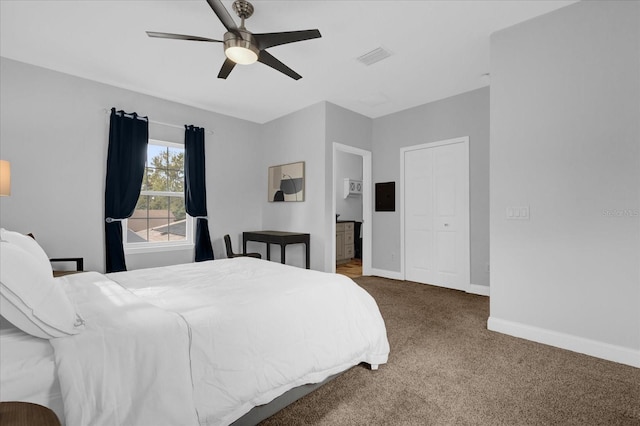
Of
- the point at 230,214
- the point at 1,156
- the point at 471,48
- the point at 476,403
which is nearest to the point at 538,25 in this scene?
the point at 471,48

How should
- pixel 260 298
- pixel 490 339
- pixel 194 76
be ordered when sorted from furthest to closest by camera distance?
pixel 194 76, pixel 490 339, pixel 260 298

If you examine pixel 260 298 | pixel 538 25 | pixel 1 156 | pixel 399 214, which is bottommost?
pixel 260 298

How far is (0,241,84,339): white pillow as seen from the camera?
102 cm

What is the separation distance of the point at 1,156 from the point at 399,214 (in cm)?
502

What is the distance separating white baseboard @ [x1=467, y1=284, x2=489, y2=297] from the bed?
259 cm

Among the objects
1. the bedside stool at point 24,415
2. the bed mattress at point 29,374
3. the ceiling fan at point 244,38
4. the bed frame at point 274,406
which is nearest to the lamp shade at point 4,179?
the ceiling fan at point 244,38

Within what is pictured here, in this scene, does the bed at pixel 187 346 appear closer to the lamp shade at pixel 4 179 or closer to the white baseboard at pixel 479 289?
the lamp shade at pixel 4 179

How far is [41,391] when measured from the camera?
3.15 ft

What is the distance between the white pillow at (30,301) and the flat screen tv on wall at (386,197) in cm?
442

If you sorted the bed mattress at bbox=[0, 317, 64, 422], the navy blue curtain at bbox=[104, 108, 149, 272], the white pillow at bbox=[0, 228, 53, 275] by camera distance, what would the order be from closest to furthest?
the bed mattress at bbox=[0, 317, 64, 422], the white pillow at bbox=[0, 228, 53, 275], the navy blue curtain at bbox=[104, 108, 149, 272]

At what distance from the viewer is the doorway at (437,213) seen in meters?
4.20

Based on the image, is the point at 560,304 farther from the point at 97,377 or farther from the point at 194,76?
the point at 194,76

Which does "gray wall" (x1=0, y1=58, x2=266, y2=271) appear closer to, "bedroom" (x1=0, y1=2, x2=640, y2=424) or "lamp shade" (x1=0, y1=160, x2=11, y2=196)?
"bedroom" (x1=0, y1=2, x2=640, y2=424)

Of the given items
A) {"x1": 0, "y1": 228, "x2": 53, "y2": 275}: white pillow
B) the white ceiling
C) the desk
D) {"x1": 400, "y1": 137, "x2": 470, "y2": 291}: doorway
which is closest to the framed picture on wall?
the desk
